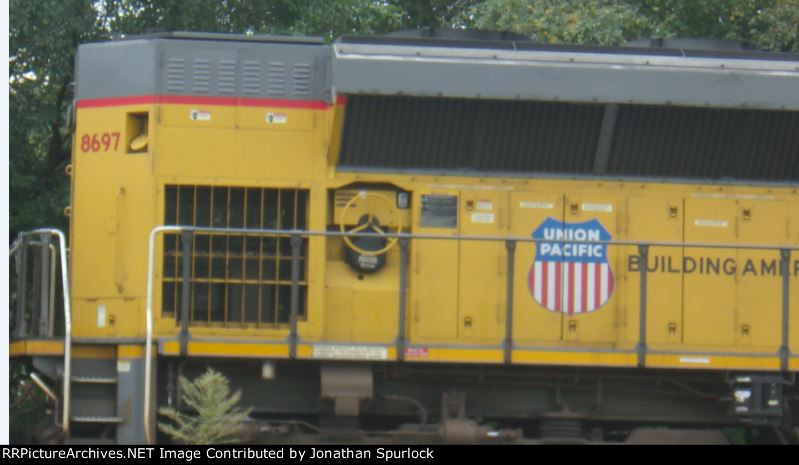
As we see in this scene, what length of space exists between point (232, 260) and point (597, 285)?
3026 millimetres

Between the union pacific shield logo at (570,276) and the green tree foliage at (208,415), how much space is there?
2.64 meters

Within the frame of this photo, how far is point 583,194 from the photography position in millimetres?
11156

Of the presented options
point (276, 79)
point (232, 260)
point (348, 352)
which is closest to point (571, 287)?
point (348, 352)

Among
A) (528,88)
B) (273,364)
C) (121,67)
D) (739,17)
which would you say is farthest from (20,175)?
(739,17)

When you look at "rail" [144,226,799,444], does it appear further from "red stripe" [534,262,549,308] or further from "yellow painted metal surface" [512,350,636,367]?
"red stripe" [534,262,549,308]

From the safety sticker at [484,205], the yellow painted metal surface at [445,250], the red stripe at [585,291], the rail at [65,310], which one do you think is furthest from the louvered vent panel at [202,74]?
the red stripe at [585,291]

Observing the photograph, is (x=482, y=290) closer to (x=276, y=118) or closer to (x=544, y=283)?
(x=544, y=283)

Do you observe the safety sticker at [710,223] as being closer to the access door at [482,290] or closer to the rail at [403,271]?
the rail at [403,271]

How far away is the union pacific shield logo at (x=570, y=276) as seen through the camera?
11.0m

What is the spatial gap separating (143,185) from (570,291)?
362 centimetres

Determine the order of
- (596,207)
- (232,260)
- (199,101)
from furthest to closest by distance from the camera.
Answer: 1. (596,207)
2. (199,101)
3. (232,260)

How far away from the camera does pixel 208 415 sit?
32.0ft
